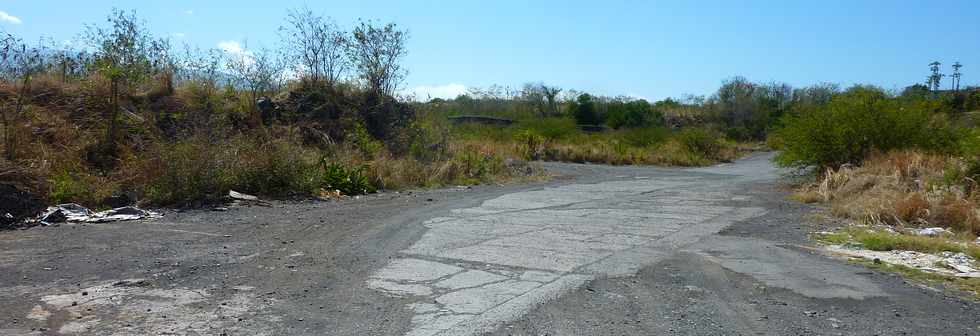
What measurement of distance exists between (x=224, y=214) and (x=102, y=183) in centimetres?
301

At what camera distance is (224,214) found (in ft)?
42.5

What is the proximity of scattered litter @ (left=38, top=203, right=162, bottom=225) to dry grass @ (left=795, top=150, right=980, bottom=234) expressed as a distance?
13155 millimetres

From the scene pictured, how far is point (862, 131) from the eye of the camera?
22.9m

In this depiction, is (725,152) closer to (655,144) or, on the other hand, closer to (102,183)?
(655,144)

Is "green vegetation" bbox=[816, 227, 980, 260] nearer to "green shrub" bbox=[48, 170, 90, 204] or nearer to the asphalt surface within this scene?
the asphalt surface

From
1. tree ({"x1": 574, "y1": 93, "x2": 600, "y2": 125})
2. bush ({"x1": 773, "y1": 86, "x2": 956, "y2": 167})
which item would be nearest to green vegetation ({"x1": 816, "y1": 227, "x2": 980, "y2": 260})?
bush ({"x1": 773, "y1": 86, "x2": 956, "y2": 167})

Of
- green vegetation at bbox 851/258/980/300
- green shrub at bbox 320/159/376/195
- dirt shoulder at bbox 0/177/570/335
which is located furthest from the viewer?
green shrub at bbox 320/159/376/195

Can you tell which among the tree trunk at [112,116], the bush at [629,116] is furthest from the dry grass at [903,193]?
the bush at [629,116]

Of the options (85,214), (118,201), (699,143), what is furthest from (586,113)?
(85,214)

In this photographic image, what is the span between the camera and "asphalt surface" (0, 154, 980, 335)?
609 cm

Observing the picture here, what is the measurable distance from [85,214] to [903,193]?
51.1 ft

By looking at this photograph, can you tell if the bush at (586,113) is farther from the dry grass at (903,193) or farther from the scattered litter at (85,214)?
the scattered litter at (85,214)

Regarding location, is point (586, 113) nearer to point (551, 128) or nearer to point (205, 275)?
point (551, 128)

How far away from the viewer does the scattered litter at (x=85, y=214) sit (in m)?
11.5
